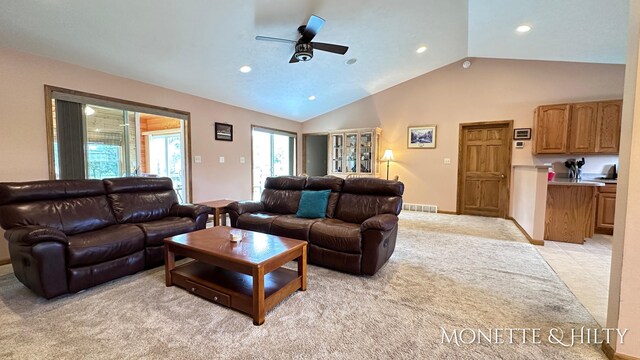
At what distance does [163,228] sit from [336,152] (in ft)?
15.1

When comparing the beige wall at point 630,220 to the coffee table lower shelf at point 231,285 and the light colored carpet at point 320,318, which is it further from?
the coffee table lower shelf at point 231,285


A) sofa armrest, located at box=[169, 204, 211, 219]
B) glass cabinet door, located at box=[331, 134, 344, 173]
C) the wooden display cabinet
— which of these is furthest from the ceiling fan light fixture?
glass cabinet door, located at box=[331, 134, 344, 173]

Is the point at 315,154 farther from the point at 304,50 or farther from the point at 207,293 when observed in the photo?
the point at 207,293

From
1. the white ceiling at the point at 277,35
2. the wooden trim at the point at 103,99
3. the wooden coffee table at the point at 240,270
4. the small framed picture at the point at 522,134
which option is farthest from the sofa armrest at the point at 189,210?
the small framed picture at the point at 522,134

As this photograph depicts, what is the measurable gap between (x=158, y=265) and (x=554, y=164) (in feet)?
21.5

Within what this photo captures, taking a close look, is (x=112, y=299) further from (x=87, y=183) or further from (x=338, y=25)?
(x=338, y=25)

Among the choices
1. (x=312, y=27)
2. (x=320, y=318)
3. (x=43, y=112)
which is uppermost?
(x=312, y=27)

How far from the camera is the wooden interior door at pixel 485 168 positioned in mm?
5355

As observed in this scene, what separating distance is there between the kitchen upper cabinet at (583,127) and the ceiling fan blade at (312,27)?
15.2ft

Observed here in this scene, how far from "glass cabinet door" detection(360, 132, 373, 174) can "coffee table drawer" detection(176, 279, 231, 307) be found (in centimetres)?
479

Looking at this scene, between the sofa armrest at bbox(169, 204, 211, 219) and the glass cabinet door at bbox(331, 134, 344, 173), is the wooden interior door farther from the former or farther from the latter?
the sofa armrest at bbox(169, 204, 211, 219)

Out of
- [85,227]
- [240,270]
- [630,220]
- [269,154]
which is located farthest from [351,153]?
[630,220]

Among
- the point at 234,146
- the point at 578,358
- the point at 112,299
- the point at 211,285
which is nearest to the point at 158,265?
the point at 112,299

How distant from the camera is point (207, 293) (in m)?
2.15
